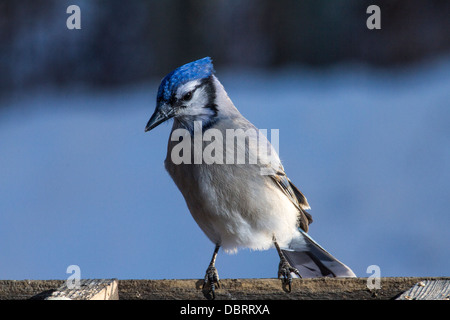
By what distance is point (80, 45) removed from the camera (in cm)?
215

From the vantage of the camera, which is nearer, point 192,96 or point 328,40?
point 192,96

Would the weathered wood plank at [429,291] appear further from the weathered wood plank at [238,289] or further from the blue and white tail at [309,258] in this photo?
the blue and white tail at [309,258]

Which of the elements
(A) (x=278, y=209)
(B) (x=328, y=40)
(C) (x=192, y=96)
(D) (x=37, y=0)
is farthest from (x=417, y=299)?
(D) (x=37, y=0)

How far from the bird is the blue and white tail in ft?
0.07

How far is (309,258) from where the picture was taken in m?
1.59

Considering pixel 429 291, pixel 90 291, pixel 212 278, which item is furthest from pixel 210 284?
pixel 429 291

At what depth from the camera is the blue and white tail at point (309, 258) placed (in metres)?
1.56

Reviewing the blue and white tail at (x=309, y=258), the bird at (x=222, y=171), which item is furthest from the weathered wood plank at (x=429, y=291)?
the blue and white tail at (x=309, y=258)

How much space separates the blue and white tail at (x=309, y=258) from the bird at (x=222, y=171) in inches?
0.8

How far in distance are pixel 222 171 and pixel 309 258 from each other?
1.25ft

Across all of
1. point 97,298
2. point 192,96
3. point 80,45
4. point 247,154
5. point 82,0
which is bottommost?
point 97,298

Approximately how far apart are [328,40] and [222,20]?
0.39m

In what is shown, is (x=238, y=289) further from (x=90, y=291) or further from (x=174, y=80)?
(x=174, y=80)

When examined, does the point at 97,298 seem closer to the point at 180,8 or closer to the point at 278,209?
the point at 278,209
